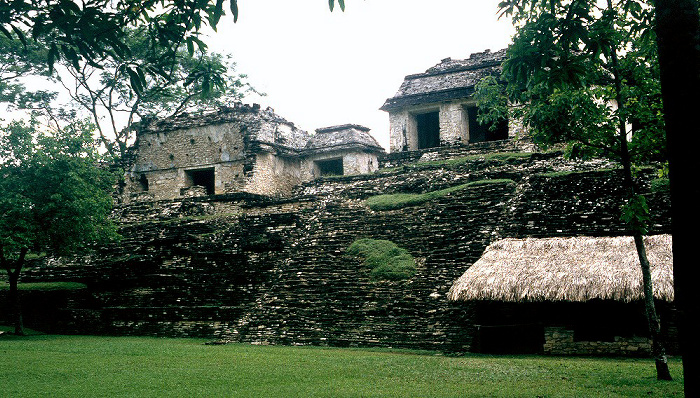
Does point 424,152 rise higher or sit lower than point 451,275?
higher

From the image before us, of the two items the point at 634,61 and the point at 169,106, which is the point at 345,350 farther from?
the point at 169,106

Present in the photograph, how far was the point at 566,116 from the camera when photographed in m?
8.58

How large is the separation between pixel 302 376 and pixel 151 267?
944 cm

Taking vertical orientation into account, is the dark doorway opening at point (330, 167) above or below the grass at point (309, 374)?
above

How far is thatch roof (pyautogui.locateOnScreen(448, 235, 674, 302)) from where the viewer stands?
9.73 metres

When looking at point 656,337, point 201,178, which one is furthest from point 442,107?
point 656,337

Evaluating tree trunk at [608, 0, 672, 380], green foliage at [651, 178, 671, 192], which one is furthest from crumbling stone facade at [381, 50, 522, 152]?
tree trunk at [608, 0, 672, 380]

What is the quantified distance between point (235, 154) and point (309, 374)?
1685cm

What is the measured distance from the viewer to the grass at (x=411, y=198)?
16094 millimetres

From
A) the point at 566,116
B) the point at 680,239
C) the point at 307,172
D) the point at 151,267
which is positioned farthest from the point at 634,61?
the point at 307,172

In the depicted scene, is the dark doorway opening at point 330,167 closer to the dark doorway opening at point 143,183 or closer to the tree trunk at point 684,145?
the dark doorway opening at point 143,183

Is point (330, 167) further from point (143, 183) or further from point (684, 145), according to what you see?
point (684, 145)

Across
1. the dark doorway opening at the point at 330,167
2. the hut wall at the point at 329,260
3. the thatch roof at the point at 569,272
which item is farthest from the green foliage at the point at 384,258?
the dark doorway opening at the point at 330,167

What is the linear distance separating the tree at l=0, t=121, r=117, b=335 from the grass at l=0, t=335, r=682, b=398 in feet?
11.9
